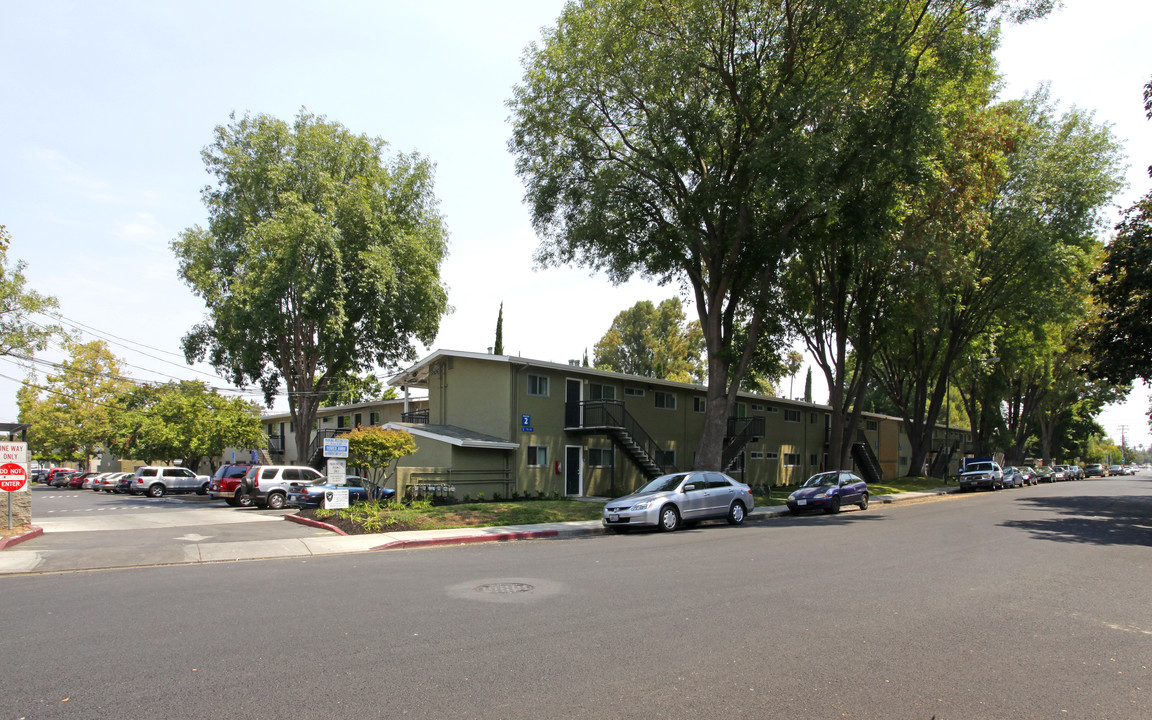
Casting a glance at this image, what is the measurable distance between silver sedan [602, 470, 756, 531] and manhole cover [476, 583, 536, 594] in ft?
27.4

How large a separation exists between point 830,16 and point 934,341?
2422 cm

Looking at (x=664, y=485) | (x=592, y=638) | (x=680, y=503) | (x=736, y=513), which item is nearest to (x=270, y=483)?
(x=664, y=485)

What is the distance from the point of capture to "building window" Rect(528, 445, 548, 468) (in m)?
28.3

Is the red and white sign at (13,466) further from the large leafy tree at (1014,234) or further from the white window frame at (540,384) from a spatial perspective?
the large leafy tree at (1014,234)

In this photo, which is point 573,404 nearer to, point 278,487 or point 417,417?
point 417,417

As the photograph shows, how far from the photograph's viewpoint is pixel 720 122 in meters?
24.4

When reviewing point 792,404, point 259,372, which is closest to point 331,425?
point 259,372

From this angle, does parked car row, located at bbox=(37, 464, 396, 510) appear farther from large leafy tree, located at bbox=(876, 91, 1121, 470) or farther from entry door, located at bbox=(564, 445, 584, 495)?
large leafy tree, located at bbox=(876, 91, 1121, 470)

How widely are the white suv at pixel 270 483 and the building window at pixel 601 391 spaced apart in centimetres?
1244

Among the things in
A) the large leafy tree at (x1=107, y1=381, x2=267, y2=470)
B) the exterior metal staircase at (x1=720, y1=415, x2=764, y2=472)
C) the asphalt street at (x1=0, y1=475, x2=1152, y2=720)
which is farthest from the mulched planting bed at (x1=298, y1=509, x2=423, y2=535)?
the large leafy tree at (x1=107, y1=381, x2=267, y2=470)

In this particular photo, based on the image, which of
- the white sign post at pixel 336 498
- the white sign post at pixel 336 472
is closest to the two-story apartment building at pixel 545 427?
the white sign post at pixel 336 472

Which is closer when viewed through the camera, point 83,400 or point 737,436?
point 737,436

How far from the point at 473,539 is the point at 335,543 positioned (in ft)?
10.3

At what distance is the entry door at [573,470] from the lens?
29.7 m
